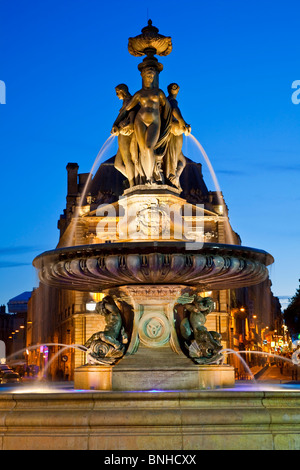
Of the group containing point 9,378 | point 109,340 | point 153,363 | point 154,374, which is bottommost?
point 9,378

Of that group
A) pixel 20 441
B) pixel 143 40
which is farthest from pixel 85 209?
pixel 20 441

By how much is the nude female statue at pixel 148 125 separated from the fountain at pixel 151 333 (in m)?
0.02

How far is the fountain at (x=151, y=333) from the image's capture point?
669cm

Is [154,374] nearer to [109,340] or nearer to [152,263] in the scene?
[109,340]

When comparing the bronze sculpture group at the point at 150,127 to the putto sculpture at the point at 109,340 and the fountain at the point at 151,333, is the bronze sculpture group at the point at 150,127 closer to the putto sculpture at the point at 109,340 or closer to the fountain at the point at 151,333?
the fountain at the point at 151,333

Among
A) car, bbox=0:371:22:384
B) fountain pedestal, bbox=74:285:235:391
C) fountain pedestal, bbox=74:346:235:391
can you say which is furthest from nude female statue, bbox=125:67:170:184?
car, bbox=0:371:22:384

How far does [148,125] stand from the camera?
11070mm

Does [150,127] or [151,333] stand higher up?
[150,127]

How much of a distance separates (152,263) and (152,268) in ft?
0.30

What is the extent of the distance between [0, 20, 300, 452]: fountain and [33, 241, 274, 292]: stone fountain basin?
0.6 inches

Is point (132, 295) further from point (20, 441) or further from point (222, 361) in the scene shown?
point (20, 441)

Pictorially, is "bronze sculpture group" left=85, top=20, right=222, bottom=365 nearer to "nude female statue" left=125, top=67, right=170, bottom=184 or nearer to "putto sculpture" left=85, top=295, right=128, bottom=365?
"nude female statue" left=125, top=67, right=170, bottom=184

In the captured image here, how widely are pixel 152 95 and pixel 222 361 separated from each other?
172 inches

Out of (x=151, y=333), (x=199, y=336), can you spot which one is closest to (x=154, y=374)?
(x=151, y=333)
